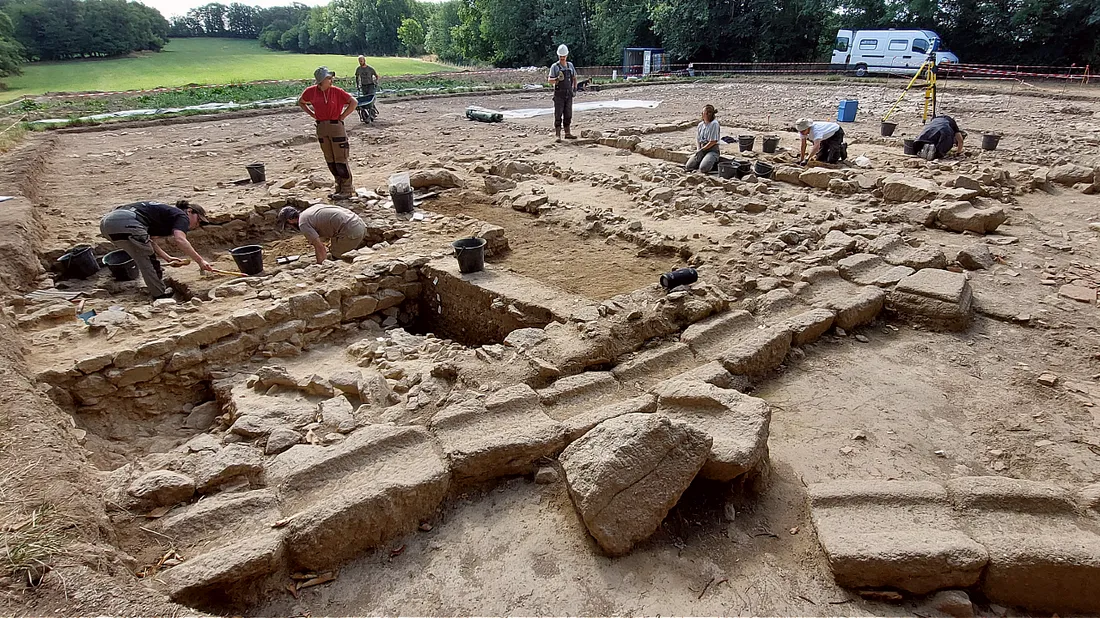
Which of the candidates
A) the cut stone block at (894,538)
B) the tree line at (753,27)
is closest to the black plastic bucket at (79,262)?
the cut stone block at (894,538)

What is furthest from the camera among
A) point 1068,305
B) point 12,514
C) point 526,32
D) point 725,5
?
point 526,32

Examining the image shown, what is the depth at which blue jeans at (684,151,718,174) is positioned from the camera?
919cm

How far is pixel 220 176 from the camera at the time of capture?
9.85m

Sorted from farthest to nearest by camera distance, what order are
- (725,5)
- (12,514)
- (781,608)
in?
(725,5) → (781,608) → (12,514)

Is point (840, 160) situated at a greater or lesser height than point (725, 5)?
lesser

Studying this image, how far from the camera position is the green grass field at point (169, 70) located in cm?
2661

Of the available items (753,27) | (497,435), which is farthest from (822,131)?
(753,27)

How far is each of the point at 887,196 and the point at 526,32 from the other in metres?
39.2

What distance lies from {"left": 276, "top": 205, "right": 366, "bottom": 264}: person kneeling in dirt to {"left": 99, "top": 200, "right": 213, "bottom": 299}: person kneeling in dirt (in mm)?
986

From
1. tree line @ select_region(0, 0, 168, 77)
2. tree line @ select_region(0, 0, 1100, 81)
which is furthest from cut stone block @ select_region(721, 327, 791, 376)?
tree line @ select_region(0, 0, 168, 77)

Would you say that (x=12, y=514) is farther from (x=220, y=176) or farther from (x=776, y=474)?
(x=220, y=176)

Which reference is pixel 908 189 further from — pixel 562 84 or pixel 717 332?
pixel 562 84

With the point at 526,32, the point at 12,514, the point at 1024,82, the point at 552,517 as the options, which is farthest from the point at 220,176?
the point at 526,32

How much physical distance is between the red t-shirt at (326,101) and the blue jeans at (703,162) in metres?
5.51
